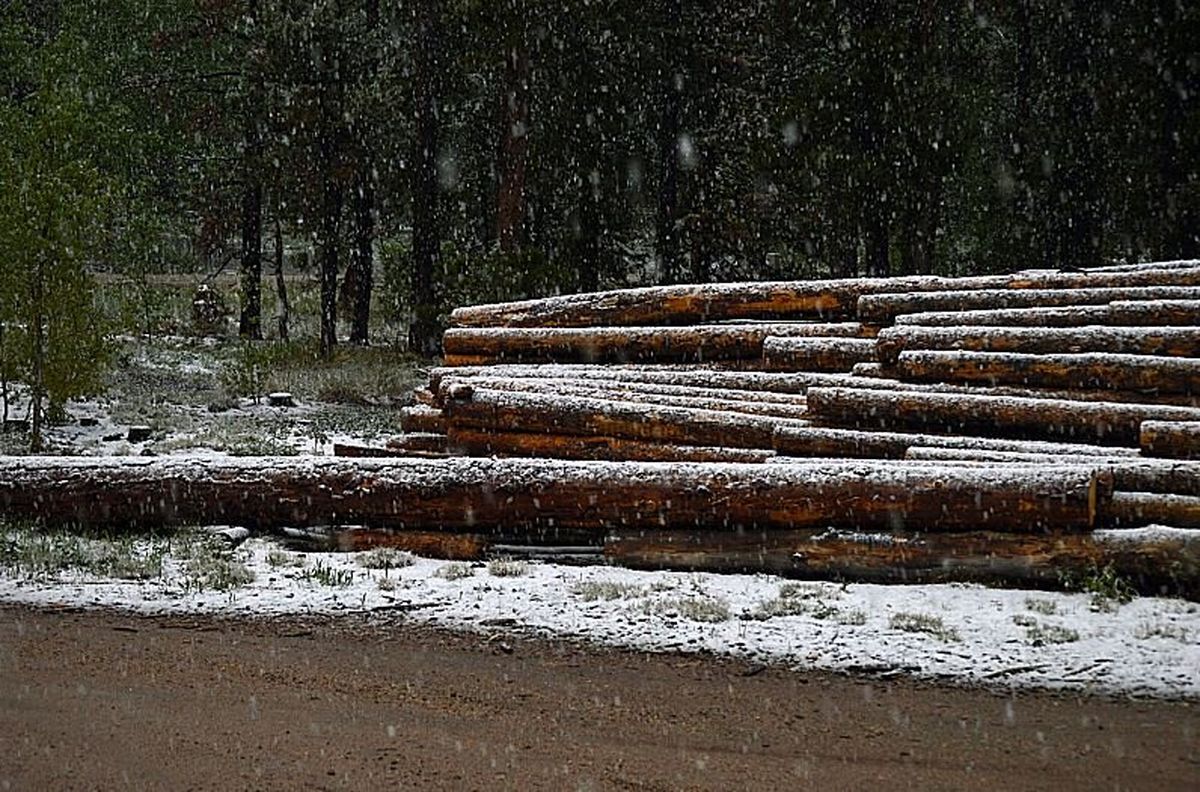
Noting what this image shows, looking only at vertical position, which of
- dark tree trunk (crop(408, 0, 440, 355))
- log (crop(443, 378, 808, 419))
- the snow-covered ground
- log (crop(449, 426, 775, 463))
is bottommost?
the snow-covered ground

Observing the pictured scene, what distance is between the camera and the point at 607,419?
1041 cm

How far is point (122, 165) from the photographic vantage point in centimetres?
2670

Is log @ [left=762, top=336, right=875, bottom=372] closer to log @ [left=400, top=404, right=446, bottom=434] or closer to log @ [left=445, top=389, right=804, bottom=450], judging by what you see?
log @ [left=445, top=389, right=804, bottom=450]

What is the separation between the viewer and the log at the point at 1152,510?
734 centimetres

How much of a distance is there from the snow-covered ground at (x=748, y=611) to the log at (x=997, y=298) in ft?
14.0

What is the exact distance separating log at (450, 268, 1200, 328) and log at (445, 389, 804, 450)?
2.36 meters

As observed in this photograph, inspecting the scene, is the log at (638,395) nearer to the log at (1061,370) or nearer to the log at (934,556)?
the log at (1061,370)

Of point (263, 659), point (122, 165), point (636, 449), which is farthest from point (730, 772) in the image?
point (122, 165)

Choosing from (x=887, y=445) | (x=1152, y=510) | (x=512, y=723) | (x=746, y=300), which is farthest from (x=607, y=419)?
(x=512, y=723)

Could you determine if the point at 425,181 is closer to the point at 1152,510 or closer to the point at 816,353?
the point at 816,353

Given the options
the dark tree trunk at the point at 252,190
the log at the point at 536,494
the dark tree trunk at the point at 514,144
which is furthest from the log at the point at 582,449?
the dark tree trunk at the point at 252,190

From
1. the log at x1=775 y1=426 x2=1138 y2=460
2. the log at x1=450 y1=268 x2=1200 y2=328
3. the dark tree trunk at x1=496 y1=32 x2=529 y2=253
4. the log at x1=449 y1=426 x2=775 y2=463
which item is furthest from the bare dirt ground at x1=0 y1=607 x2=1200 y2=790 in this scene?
the dark tree trunk at x1=496 y1=32 x2=529 y2=253

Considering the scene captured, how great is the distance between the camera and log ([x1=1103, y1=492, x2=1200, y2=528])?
7340mm

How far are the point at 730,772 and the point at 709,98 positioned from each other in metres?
21.2
